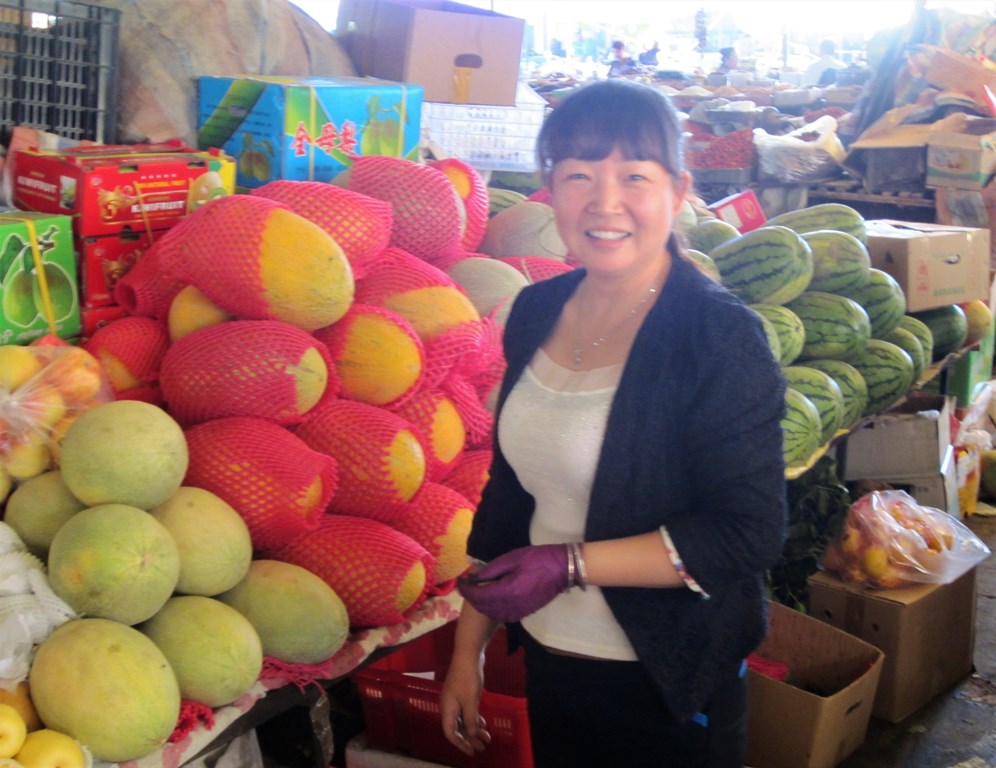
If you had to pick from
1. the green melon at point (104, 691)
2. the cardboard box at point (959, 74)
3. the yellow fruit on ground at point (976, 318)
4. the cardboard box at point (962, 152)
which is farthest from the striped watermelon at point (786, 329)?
the cardboard box at point (959, 74)

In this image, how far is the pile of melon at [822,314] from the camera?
11.3 feet

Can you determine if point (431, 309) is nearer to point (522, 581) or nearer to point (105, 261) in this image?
point (105, 261)

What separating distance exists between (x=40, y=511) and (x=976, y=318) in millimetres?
4384

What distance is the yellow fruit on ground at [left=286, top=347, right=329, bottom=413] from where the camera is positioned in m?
2.15

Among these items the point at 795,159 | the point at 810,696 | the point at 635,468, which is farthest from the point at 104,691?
the point at 795,159

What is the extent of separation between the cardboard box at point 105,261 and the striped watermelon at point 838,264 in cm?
250

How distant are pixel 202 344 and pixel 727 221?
2.85 meters

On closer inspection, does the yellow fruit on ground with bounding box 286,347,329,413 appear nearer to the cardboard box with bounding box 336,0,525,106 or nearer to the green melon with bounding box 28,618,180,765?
the green melon with bounding box 28,618,180,765

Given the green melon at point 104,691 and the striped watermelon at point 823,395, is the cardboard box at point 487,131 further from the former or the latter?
the green melon at point 104,691

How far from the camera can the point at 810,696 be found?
114 inches

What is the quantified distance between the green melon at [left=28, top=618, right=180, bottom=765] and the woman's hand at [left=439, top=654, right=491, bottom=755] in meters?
0.44

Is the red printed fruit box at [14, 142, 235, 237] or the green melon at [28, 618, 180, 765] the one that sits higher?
the red printed fruit box at [14, 142, 235, 237]

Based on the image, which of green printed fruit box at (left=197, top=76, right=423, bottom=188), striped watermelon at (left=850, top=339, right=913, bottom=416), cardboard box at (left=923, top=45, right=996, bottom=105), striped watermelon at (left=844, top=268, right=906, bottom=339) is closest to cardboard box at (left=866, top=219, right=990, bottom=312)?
striped watermelon at (left=844, top=268, right=906, bottom=339)

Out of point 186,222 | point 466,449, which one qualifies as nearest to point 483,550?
point 466,449
